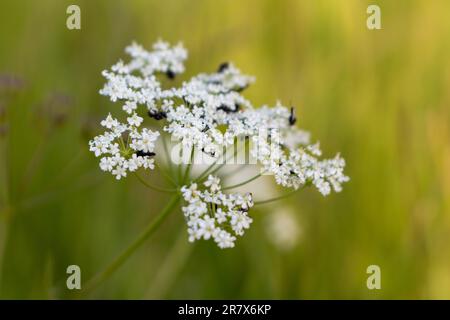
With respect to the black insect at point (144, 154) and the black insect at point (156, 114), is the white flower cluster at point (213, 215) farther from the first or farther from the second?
the black insect at point (156, 114)

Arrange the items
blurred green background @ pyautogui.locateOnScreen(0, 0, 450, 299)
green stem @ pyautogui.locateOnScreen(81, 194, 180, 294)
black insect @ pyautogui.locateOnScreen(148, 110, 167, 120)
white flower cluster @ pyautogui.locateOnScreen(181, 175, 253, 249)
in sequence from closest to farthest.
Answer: white flower cluster @ pyautogui.locateOnScreen(181, 175, 253, 249), green stem @ pyautogui.locateOnScreen(81, 194, 180, 294), black insect @ pyautogui.locateOnScreen(148, 110, 167, 120), blurred green background @ pyautogui.locateOnScreen(0, 0, 450, 299)

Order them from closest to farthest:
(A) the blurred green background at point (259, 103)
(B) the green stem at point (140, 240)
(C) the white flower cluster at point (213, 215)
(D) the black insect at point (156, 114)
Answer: (C) the white flower cluster at point (213, 215) < (B) the green stem at point (140, 240) < (D) the black insect at point (156, 114) < (A) the blurred green background at point (259, 103)

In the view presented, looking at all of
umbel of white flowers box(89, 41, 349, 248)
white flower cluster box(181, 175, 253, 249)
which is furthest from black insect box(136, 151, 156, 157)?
white flower cluster box(181, 175, 253, 249)

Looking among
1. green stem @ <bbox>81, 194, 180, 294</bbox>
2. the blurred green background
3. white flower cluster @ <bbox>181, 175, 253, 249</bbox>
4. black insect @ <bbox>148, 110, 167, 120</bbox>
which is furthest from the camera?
the blurred green background

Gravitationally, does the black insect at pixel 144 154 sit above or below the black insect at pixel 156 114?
below

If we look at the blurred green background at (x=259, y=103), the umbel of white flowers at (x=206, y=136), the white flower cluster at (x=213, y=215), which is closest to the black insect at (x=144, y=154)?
the umbel of white flowers at (x=206, y=136)

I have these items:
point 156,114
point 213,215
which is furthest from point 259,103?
point 213,215

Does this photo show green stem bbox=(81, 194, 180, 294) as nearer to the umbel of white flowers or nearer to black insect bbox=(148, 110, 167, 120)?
the umbel of white flowers
